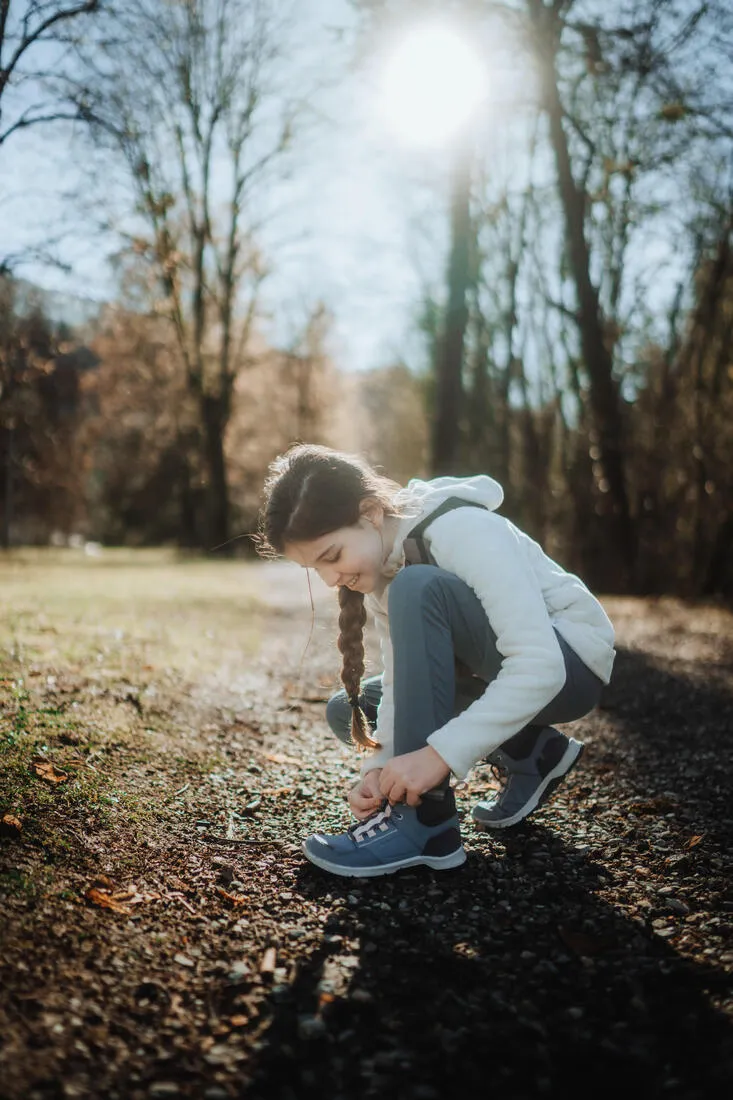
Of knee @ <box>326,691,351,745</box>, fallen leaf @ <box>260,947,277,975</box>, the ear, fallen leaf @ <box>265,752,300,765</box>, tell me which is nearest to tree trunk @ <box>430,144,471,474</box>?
fallen leaf @ <box>265,752,300,765</box>

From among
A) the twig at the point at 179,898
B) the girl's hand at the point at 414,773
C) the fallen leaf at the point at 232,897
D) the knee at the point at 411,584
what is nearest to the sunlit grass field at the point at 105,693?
the twig at the point at 179,898

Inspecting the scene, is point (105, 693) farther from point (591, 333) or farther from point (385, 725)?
point (591, 333)

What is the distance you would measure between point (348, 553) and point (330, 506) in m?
0.14

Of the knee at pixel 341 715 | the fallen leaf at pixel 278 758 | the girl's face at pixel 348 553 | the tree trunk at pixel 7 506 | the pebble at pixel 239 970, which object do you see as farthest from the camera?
the tree trunk at pixel 7 506

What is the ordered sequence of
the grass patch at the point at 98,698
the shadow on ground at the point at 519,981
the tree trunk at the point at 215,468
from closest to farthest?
the shadow on ground at the point at 519,981 < the grass patch at the point at 98,698 < the tree trunk at the point at 215,468

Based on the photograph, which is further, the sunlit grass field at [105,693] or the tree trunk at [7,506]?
the tree trunk at [7,506]

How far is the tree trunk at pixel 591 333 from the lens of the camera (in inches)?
361

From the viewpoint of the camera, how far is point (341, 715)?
8.85ft

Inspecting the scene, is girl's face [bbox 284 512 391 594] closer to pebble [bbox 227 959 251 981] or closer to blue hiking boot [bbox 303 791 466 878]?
blue hiking boot [bbox 303 791 466 878]

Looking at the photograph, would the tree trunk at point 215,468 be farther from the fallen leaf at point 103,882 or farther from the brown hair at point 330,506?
the fallen leaf at point 103,882

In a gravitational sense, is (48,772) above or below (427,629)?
below

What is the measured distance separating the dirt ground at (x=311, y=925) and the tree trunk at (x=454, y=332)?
23.0 ft

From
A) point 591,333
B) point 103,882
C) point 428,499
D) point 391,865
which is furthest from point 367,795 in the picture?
point 591,333

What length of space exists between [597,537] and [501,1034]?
9.60 metres
